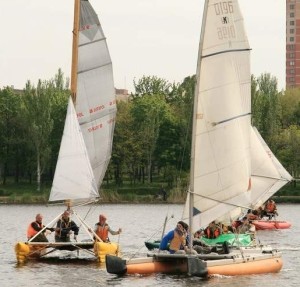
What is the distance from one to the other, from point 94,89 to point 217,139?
29.8 ft

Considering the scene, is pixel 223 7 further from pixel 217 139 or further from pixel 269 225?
pixel 269 225

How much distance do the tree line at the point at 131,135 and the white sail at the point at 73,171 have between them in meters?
75.7

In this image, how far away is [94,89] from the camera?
47719 millimetres

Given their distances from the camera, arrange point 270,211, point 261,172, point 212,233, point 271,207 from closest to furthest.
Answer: point 212,233 < point 261,172 < point 270,211 < point 271,207

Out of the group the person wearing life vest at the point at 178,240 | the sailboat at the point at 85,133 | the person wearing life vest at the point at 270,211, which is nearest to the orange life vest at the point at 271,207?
the person wearing life vest at the point at 270,211

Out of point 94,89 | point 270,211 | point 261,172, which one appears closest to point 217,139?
point 94,89

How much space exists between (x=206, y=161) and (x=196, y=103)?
208 centimetres

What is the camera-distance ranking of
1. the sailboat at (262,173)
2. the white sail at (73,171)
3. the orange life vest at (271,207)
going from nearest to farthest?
the white sail at (73,171)
the sailboat at (262,173)
the orange life vest at (271,207)

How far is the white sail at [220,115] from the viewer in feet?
129

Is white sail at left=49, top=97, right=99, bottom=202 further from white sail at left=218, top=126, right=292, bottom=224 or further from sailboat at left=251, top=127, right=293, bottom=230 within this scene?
white sail at left=218, top=126, right=292, bottom=224

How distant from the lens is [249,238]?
4806cm

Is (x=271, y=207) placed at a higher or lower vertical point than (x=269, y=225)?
higher

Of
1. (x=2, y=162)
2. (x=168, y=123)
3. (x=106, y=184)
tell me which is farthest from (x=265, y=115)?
(x=2, y=162)

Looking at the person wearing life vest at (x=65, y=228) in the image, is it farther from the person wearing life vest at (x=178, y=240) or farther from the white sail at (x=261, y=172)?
the white sail at (x=261, y=172)
